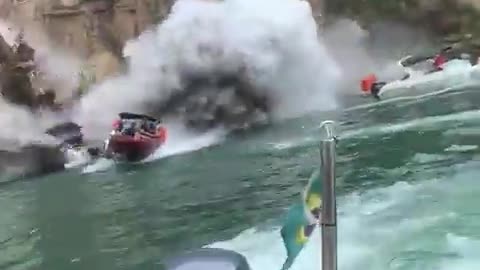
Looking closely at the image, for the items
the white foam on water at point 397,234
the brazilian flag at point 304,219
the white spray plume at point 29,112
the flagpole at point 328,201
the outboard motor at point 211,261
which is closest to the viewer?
the flagpole at point 328,201

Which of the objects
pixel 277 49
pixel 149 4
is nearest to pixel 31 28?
pixel 149 4

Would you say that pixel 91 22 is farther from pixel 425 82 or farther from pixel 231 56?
pixel 425 82

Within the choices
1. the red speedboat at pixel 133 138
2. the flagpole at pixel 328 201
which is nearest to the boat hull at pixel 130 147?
the red speedboat at pixel 133 138

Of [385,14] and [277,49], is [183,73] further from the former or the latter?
[385,14]

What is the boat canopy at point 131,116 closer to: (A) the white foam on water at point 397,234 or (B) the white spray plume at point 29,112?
(B) the white spray plume at point 29,112

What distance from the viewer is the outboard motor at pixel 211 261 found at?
6.34 feet

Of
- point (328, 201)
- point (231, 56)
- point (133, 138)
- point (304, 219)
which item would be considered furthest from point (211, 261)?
point (231, 56)

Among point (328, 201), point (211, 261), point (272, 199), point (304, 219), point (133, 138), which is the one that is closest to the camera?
point (328, 201)

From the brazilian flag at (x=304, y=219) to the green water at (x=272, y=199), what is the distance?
0.28m

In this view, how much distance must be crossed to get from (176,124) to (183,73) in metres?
0.17

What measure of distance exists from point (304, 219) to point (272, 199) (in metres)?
0.53

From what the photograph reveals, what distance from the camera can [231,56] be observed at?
2.58m

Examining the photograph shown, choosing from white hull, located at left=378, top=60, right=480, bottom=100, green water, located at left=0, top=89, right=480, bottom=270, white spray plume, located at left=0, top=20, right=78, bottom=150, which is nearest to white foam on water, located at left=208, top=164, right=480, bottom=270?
green water, located at left=0, top=89, right=480, bottom=270

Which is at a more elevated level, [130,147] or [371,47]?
[371,47]
